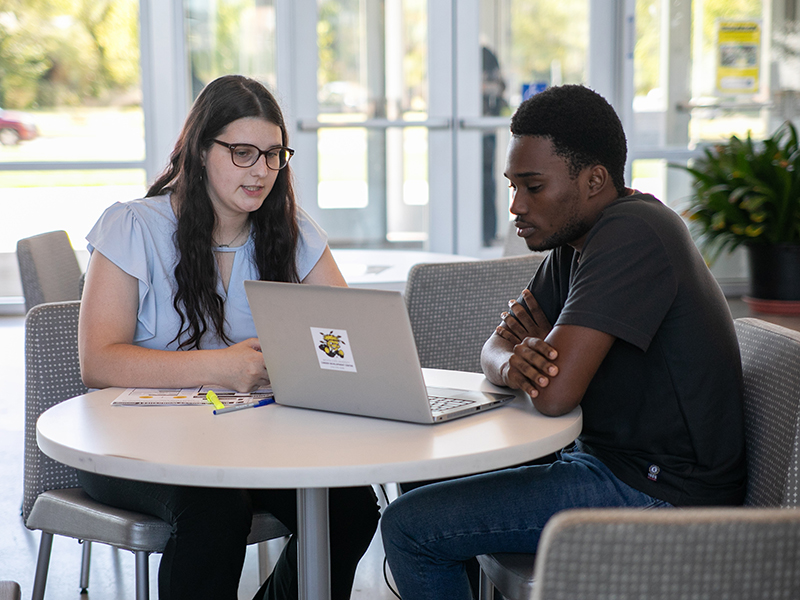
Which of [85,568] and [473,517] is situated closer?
[473,517]

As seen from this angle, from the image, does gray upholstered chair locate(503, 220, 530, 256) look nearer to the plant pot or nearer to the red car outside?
the plant pot

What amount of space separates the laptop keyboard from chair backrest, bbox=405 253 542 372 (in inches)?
26.8

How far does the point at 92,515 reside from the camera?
5.03ft

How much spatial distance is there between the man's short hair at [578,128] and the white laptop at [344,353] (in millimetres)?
453

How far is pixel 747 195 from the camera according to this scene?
525cm

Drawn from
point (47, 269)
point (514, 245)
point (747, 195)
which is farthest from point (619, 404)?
point (747, 195)

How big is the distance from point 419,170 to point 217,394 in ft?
13.4

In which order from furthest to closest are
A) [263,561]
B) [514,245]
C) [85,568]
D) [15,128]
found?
[15,128] < [514,245] < [85,568] < [263,561]

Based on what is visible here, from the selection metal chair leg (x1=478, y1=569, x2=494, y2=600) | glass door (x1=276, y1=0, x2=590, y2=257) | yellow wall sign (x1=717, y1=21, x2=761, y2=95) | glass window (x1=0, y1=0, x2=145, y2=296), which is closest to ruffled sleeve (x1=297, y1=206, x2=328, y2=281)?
metal chair leg (x1=478, y1=569, x2=494, y2=600)

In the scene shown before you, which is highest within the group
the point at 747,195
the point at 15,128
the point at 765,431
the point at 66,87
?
the point at 66,87

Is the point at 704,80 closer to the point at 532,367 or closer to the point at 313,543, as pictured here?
the point at 532,367

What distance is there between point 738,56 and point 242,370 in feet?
18.1

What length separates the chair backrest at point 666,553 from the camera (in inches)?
24.9

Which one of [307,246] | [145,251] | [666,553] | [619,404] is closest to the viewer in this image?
[666,553]
